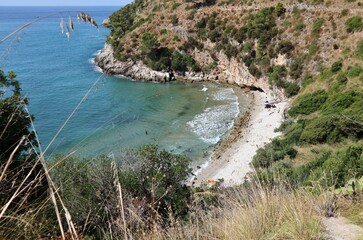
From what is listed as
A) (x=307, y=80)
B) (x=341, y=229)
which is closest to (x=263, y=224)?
(x=341, y=229)

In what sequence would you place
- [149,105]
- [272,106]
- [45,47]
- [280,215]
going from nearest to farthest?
[280,215]
[272,106]
[149,105]
[45,47]

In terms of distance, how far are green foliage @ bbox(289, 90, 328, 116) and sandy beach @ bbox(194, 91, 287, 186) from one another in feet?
8.11

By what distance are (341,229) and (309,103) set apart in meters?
32.5

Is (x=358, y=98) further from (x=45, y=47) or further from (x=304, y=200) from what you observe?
(x=45, y=47)

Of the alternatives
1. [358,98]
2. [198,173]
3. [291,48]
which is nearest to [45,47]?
[291,48]

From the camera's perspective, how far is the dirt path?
3784 mm

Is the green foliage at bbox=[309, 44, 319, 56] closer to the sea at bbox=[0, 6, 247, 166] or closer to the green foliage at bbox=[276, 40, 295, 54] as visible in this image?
the green foliage at bbox=[276, 40, 295, 54]

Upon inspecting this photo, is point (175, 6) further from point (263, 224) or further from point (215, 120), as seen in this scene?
point (263, 224)

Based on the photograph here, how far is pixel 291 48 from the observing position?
44.6 meters

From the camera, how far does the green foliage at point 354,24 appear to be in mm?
38594

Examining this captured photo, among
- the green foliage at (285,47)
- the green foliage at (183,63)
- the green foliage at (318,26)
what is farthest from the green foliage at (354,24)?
the green foliage at (183,63)

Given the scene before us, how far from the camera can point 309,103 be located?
34438 millimetres

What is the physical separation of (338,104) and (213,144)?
1217cm

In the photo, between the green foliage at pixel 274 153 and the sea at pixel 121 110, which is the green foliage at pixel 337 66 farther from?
the green foliage at pixel 274 153
